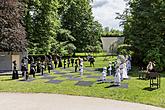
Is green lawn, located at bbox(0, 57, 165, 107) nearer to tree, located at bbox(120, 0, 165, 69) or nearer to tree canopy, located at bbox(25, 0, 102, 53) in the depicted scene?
tree, located at bbox(120, 0, 165, 69)

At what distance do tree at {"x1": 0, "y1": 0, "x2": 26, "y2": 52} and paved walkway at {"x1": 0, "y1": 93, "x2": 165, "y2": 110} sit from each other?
40.8ft

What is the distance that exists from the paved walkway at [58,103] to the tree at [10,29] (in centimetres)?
1244

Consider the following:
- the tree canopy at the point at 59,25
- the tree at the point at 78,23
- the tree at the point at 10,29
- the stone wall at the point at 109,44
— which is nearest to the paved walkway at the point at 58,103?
the tree at the point at 10,29

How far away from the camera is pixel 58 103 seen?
1530 cm

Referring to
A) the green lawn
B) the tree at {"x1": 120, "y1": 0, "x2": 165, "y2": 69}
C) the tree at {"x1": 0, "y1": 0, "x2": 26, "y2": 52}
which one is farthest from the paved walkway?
the tree at {"x1": 120, "y1": 0, "x2": 165, "y2": 69}

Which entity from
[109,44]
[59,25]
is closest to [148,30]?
[59,25]

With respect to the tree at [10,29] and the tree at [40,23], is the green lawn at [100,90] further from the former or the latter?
the tree at [40,23]

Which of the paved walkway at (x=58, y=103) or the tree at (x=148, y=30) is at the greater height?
the tree at (x=148, y=30)

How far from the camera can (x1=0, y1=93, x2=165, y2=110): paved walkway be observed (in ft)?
47.0

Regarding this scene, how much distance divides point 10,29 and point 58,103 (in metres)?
16.0

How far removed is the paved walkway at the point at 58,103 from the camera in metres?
14.3

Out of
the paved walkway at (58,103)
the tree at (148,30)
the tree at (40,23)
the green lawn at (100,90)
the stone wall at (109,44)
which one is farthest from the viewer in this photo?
the stone wall at (109,44)

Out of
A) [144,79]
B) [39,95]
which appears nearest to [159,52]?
[144,79]

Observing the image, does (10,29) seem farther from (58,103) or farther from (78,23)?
(78,23)
